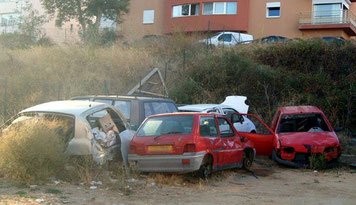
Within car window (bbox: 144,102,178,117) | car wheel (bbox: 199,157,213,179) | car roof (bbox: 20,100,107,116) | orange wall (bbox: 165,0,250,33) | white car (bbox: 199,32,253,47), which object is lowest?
car wheel (bbox: 199,157,213,179)

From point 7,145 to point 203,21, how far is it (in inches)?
1286

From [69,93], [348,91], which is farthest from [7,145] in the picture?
[348,91]

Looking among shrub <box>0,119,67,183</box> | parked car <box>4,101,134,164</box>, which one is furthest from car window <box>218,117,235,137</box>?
shrub <box>0,119,67,183</box>

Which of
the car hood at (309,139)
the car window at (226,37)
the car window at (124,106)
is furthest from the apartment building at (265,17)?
the car window at (124,106)

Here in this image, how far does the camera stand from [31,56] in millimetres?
22969

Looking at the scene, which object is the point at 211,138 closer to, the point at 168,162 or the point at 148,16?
the point at 168,162

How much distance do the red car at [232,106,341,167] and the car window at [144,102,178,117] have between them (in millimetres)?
2042

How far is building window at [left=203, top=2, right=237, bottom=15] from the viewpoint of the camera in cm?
4000

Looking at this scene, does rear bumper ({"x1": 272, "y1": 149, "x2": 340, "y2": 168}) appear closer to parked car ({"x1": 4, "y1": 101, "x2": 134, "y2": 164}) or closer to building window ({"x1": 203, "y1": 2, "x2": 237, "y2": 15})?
parked car ({"x1": 4, "y1": 101, "x2": 134, "y2": 164})

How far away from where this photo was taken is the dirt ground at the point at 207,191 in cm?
780

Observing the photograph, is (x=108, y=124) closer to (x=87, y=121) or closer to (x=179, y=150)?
(x=87, y=121)

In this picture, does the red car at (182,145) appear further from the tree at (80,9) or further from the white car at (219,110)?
the tree at (80,9)

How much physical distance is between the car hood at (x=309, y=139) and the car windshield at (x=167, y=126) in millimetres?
3484

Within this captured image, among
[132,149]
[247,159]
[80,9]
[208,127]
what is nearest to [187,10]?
[80,9]
